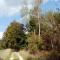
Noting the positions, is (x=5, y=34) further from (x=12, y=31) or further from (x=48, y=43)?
(x=48, y=43)

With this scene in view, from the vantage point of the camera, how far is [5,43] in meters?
59.8

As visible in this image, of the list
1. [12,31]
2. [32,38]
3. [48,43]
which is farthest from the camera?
[12,31]

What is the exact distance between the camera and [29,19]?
180ft

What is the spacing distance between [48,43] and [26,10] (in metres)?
17.1

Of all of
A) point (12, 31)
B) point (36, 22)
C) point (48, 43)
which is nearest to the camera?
point (48, 43)

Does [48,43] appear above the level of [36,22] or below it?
below

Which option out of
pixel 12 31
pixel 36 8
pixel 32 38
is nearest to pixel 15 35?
pixel 12 31

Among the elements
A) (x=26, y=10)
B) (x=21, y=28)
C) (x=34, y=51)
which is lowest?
(x=34, y=51)

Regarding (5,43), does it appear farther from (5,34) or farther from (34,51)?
(34,51)

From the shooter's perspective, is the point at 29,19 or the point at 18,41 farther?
the point at 18,41

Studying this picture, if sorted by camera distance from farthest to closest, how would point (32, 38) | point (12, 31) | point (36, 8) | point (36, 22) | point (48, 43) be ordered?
point (12, 31) → point (36, 22) → point (36, 8) → point (32, 38) → point (48, 43)

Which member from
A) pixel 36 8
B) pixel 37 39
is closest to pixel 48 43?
pixel 37 39

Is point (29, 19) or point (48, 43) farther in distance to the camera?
point (29, 19)

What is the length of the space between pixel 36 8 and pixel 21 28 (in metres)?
12.6
